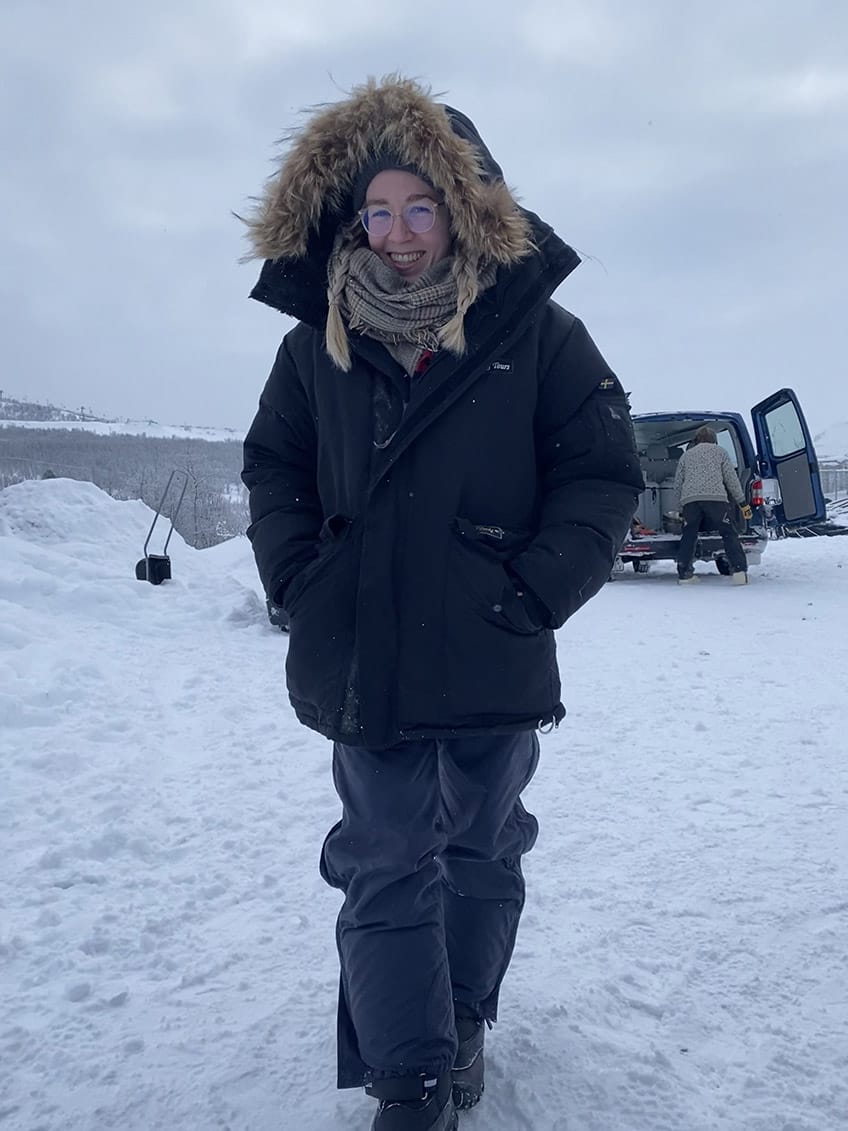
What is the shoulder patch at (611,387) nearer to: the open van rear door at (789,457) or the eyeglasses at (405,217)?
the eyeglasses at (405,217)

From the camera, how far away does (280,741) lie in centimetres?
415

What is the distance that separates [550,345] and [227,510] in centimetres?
3027

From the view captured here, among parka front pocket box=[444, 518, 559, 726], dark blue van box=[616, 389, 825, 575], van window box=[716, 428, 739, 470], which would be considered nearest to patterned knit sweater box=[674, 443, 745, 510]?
dark blue van box=[616, 389, 825, 575]

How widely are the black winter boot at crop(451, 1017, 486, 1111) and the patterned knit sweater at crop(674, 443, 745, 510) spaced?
793 cm

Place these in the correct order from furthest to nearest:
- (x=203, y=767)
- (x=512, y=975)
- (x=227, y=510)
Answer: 1. (x=227, y=510)
2. (x=203, y=767)
3. (x=512, y=975)

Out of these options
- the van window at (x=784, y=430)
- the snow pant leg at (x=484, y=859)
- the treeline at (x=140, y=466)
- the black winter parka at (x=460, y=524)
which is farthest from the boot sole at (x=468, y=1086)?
the treeline at (x=140, y=466)

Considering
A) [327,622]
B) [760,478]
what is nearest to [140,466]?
[760,478]

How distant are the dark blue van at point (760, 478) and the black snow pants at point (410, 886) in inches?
311

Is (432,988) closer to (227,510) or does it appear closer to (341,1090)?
(341,1090)

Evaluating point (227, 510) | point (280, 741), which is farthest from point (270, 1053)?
point (227, 510)

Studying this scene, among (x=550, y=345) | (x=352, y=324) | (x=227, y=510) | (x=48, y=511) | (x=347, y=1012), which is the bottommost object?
(x=347, y=1012)

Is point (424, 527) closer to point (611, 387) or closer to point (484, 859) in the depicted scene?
point (611, 387)

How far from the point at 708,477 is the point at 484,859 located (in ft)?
26.1

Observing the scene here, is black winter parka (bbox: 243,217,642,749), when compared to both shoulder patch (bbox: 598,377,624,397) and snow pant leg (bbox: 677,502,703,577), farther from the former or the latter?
snow pant leg (bbox: 677,502,703,577)
